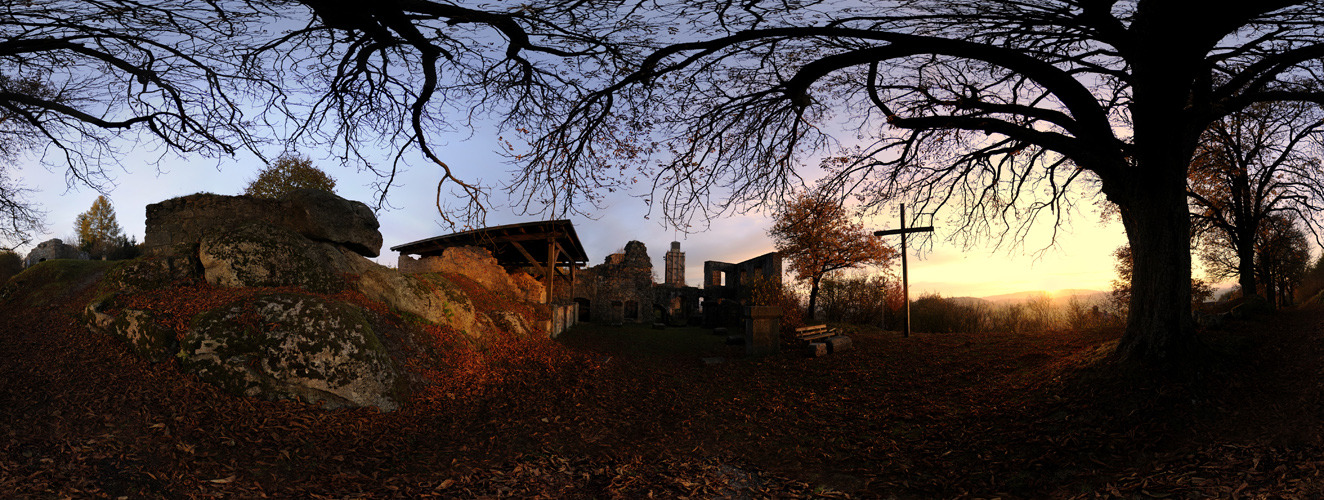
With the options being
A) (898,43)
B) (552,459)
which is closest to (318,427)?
(552,459)

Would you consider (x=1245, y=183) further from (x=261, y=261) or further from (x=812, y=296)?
(x=261, y=261)

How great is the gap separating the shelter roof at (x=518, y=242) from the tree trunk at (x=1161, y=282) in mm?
10679

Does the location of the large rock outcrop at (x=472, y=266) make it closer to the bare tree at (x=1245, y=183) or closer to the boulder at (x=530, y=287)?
the boulder at (x=530, y=287)

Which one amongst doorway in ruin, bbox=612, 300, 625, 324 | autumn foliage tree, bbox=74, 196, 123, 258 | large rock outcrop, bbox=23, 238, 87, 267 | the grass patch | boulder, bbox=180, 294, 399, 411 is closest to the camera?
boulder, bbox=180, 294, 399, 411

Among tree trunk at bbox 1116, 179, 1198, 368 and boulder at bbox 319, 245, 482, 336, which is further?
boulder at bbox 319, 245, 482, 336

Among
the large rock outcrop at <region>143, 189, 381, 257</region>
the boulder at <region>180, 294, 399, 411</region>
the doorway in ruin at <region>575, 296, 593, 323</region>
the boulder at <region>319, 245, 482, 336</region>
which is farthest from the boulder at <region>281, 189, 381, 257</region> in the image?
the doorway in ruin at <region>575, 296, 593, 323</region>

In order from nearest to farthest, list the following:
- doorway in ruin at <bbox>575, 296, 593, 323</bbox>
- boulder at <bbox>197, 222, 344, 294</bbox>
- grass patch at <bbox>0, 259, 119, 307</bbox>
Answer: boulder at <bbox>197, 222, 344, 294</bbox> < grass patch at <bbox>0, 259, 119, 307</bbox> < doorway in ruin at <bbox>575, 296, 593, 323</bbox>

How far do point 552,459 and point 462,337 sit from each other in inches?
175

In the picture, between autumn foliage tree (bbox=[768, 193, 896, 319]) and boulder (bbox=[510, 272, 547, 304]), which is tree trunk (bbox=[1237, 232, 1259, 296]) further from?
boulder (bbox=[510, 272, 547, 304])

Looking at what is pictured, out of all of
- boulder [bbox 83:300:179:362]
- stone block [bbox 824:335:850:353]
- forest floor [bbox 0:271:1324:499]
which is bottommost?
forest floor [bbox 0:271:1324:499]

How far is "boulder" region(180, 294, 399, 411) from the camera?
19.0ft

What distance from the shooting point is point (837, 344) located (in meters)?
11.2

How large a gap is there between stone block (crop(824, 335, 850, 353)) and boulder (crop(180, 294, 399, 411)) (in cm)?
834

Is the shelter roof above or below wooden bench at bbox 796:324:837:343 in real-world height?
above
